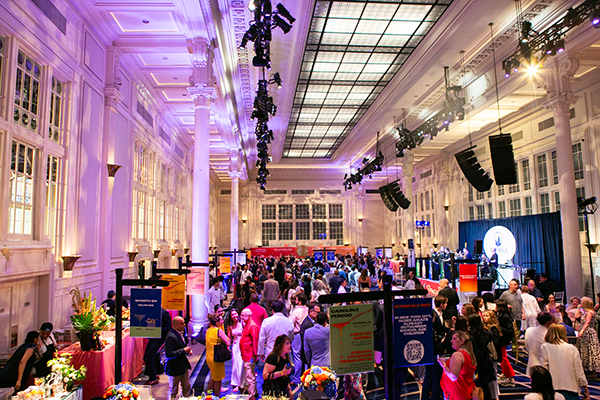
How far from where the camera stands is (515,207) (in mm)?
17109

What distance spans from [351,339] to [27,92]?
609 centimetres

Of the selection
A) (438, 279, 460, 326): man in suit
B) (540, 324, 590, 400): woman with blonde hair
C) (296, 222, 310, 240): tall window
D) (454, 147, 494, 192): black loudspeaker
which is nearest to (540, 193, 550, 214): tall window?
(454, 147, 494, 192): black loudspeaker

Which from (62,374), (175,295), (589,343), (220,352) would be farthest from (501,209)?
(62,374)

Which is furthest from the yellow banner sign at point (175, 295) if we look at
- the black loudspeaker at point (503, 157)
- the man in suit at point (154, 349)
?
the black loudspeaker at point (503, 157)

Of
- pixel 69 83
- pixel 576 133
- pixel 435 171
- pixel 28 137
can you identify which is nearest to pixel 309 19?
pixel 69 83

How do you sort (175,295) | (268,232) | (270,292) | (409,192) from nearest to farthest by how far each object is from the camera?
1. (175,295)
2. (270,292)
3. (409,192)
4. (268,232)

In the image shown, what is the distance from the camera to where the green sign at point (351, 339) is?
9.94ft

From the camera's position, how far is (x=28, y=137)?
6031 mm

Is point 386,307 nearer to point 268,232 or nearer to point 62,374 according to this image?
point 62,374

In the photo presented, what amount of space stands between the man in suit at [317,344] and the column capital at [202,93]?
6032 millimetres

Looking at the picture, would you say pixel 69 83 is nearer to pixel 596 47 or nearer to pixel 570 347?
pixel 570 347

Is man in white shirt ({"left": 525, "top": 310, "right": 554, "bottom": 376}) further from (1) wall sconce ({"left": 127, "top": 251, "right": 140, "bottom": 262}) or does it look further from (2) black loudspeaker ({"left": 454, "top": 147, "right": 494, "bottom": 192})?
(1) wall sconce ({"left": 127, "top": 251, "right": 140, "bottom": 262})

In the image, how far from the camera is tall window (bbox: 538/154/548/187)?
15.2 meters

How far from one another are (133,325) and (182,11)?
603cm
